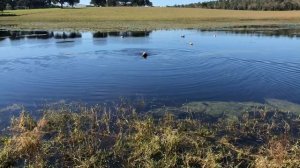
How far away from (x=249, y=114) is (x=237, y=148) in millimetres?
4369

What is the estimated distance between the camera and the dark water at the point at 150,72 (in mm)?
20438

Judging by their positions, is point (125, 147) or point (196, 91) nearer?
point (125, 147)

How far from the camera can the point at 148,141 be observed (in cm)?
1305

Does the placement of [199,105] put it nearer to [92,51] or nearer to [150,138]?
[150,138]

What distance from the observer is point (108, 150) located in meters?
12.8

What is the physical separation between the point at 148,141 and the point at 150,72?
13580 mm

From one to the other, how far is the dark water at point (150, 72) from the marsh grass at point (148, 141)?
370 centimetres

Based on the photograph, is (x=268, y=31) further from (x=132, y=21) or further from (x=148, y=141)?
(x=148, y=141)

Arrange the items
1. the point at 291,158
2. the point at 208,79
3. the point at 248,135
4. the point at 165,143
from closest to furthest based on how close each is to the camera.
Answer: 1. the point at 291,158
2. the point at 165,143
3. the point at 248,135
4. the point at 208,79

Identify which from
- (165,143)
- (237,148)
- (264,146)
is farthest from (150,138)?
(264,146)

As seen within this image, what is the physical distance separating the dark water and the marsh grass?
370 cm

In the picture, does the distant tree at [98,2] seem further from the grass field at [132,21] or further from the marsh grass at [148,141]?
the marsh grass at [148,141]

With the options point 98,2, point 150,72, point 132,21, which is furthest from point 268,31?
point 98,2

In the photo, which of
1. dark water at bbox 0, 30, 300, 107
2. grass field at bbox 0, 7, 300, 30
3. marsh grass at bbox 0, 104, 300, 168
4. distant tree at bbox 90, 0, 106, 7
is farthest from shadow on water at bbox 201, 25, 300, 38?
distant tree at bbox 90, 0, 106, 7
